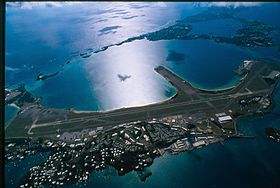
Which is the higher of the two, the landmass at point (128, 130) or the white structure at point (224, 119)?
the white structure at point (224, 119)

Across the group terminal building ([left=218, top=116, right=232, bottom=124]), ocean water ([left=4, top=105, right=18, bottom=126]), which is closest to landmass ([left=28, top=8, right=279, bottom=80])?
ocean water ([left=4, top=105, right=18, bottom=126])

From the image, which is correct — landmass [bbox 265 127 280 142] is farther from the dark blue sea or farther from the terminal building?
the terminal building

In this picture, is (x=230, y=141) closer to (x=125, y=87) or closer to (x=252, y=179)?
(x=252, y=179)

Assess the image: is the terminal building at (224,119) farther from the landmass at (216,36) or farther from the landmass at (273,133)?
the landmass at (216,36)

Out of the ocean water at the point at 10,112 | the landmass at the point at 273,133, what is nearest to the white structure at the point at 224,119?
the landmass at the point at 273,133

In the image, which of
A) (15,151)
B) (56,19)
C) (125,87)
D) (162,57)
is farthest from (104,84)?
(56,19)

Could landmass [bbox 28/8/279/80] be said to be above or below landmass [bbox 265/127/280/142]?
below

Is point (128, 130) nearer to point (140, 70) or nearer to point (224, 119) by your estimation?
point (224, 119)
